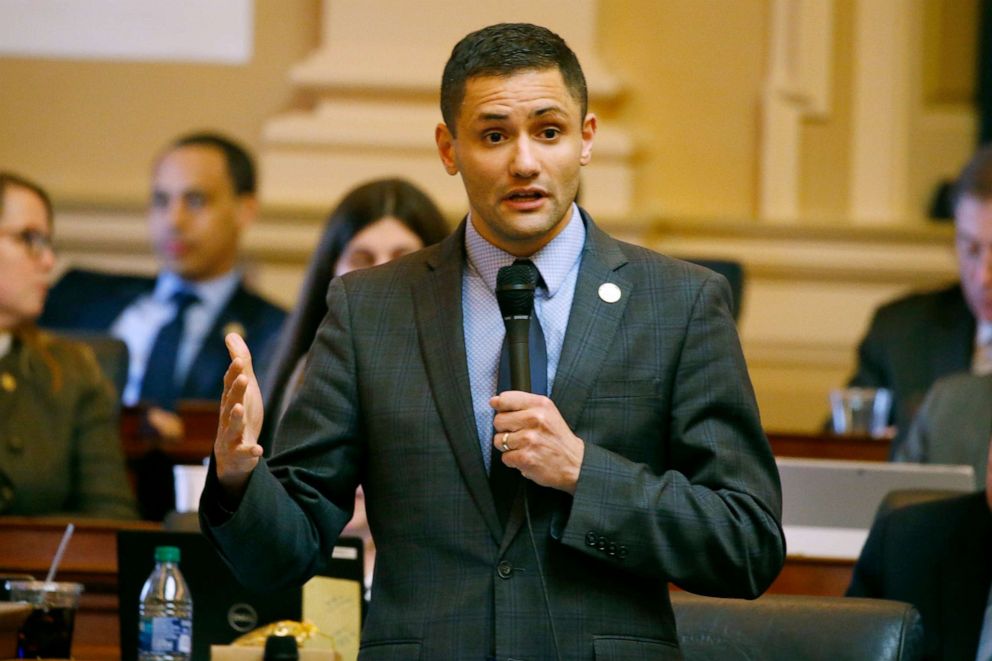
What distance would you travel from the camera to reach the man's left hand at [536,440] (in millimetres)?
1941

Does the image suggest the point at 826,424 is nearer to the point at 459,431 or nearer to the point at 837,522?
the point at 837,522

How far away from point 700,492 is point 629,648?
20cm

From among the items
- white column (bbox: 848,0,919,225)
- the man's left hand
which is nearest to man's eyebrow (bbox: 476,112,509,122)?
the man's left hand

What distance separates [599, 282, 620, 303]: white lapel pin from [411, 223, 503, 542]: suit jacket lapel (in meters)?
0.18

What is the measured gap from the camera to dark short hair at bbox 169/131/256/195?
593cm

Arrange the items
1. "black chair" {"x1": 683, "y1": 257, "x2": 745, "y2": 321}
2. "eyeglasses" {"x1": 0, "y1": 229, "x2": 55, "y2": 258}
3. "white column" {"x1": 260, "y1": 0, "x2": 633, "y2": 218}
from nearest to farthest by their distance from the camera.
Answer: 1. "eyeglasses" {"x1": 0, "y1": 229, "x2": 55, "y2": 258}
2. "black chair" {"x1": 683, "y1": 257, "x2": 745, "y2": 321}
3. "white column" {"x1": 260, "y1": 0, "x2": 633, "y2": 218}

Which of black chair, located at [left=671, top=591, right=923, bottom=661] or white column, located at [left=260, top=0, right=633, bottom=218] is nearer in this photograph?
black chair, located at [left=671, top=591, right=923, bottom=661]

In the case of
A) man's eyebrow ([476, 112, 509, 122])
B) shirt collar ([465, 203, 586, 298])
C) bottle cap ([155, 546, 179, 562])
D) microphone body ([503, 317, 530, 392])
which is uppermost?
man's eyebrow ([476, 112, 509, 122])

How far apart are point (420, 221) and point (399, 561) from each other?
206 cm

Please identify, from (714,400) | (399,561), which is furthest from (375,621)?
(714,400)

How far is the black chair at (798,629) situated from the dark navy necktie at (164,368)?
134 inches

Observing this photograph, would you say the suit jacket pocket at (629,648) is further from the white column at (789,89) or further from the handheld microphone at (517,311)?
the white column at (789,89)

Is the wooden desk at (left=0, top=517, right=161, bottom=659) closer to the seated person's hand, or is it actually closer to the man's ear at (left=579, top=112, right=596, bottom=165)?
the seated person's hand

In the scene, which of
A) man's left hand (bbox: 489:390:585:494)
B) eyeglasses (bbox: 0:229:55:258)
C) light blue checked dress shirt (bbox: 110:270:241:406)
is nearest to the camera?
man's left hand (bbox: 489:390:585:494)
